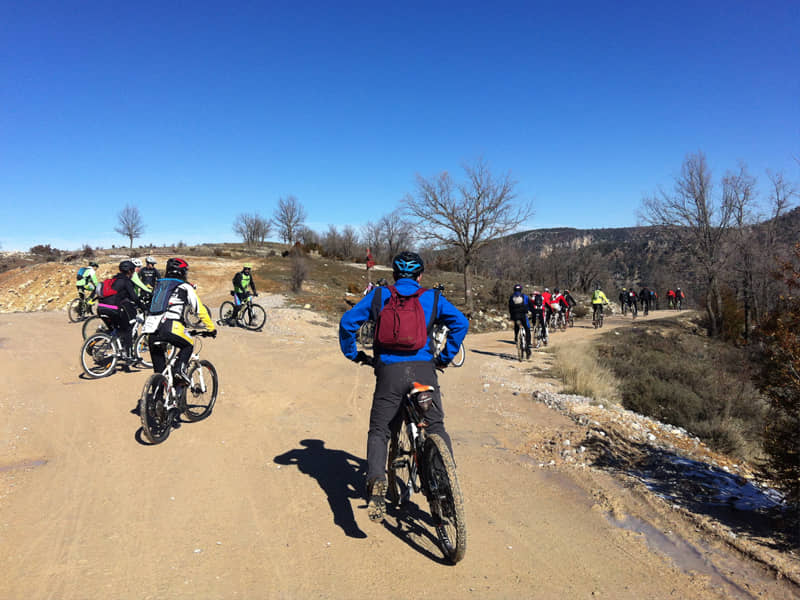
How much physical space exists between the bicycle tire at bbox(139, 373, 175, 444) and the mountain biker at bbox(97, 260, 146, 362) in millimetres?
3674

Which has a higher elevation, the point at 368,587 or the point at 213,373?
the point at 213,373

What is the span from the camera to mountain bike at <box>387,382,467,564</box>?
306cm

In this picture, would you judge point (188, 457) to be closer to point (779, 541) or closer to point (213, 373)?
point (213, 373)

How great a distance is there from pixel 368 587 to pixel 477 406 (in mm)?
5453

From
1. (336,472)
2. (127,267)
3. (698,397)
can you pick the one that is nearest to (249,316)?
(127,267)

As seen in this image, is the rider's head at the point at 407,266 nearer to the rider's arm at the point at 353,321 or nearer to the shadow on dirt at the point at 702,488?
the rider's arm at the point at 353,321

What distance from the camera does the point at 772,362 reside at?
4766 mm

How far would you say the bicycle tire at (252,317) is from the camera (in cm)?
1598

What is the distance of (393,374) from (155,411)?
3.57m

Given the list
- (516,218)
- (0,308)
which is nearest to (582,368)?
(516,218)

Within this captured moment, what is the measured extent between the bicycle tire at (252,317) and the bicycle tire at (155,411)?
10.4m

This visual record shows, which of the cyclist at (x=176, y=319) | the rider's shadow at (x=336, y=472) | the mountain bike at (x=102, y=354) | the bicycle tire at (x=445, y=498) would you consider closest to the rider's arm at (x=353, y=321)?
the bicycle tire at (x=445, y=498)

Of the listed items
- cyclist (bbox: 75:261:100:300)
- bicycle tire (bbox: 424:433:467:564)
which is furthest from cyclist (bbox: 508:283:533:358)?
cyclist (bbox: 75:261:100:300)

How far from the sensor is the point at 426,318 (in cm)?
353
